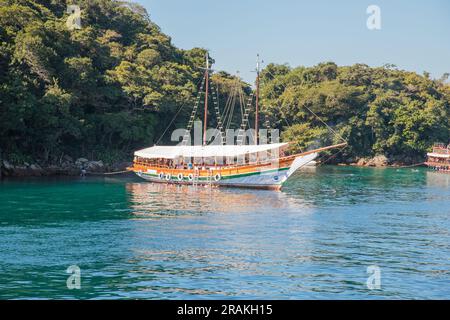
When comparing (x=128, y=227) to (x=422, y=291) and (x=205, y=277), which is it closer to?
(x=205, y=277)

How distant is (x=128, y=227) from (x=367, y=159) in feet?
250

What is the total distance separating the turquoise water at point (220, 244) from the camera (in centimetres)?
2055

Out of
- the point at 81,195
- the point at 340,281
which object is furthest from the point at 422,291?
the point at 81,195

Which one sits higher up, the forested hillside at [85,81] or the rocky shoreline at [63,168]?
the forested hillside at [85,81]

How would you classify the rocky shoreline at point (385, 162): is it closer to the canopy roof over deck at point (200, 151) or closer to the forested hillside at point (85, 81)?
the forested hillside at point (85, 81)

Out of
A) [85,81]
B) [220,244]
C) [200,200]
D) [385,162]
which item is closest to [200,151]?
[85,81]

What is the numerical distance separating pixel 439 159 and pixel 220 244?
74.7 m

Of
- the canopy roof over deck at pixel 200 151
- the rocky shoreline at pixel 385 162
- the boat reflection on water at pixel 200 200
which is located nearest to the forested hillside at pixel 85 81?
the canopy roof over deck at pixel 200 151

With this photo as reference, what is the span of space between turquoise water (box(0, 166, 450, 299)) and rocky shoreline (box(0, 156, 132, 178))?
12377mm

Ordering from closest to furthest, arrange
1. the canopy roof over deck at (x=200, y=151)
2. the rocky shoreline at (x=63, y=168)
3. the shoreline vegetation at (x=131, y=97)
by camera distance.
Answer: the canopy roof over deck at (x=200, y=151)
the rocky shoreline at (x=63, y=168)
the shoreline vegetation at (x=131, y=97)

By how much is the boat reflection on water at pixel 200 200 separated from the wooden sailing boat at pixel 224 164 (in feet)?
5.42

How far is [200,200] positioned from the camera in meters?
45.1

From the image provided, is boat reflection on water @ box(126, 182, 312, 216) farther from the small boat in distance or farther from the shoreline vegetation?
the small boat in distance

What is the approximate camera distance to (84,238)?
93.7 feet
